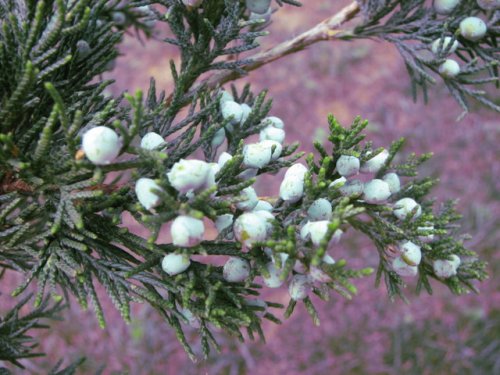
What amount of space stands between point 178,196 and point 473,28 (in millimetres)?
799

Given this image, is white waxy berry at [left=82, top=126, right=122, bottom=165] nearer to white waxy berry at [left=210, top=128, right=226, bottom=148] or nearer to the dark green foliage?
white waxy berry at [left=210, top=128, right=226, bottom=148]

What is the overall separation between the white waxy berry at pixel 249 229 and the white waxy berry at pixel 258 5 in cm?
53

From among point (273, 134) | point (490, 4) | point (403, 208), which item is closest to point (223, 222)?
point (273, 134)

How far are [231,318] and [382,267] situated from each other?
1.21 feet

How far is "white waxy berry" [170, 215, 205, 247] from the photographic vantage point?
2.33 ft

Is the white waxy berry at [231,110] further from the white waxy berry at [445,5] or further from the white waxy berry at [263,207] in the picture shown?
the white waxy berry at [445,5]

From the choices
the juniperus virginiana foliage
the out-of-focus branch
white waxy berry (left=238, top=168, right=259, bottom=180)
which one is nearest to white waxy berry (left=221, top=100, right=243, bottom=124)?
the juniperus virginiana foliage

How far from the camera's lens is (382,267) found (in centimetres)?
103

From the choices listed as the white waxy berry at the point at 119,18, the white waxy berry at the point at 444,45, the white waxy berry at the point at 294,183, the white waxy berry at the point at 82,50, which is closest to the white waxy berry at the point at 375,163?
the white waxy berry at the point at 294,183

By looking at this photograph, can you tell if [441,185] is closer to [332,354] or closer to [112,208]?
[332,354]

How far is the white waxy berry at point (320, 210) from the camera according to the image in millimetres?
832

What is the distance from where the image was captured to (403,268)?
0.97 metres

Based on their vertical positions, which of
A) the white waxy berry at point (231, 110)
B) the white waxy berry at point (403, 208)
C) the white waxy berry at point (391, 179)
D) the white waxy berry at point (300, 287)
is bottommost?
the white waxy berry at point (403, 208)

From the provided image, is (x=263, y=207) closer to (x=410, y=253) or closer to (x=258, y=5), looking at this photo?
(x=410, y=253)
